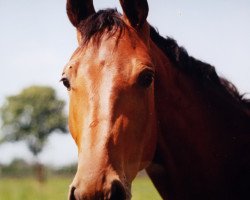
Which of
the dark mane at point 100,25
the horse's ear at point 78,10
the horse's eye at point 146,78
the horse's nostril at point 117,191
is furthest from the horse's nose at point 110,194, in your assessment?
the horse's ear at point 78,10

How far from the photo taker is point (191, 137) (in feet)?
14.6

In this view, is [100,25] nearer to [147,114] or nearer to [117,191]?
[147,114]

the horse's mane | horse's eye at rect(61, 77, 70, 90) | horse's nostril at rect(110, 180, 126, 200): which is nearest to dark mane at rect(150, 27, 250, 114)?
the horse's mane

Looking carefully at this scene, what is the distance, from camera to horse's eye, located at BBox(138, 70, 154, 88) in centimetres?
394

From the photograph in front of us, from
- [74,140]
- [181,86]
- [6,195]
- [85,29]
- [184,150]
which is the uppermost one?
[85,29]

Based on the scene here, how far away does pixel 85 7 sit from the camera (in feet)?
15.2

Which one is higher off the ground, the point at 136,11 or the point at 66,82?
the point at 136,11

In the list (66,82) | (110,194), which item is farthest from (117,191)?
(66,82)

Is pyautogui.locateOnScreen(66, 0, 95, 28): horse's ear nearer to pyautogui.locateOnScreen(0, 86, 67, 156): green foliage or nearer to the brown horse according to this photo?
the brown horse

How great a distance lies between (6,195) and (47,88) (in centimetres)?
8936

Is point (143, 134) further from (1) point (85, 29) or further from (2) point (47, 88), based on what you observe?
(2) point (47, 88)

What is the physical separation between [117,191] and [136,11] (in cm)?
188

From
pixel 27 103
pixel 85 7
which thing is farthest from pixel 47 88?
pixel 85 7

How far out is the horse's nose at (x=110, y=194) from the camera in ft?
10.7
